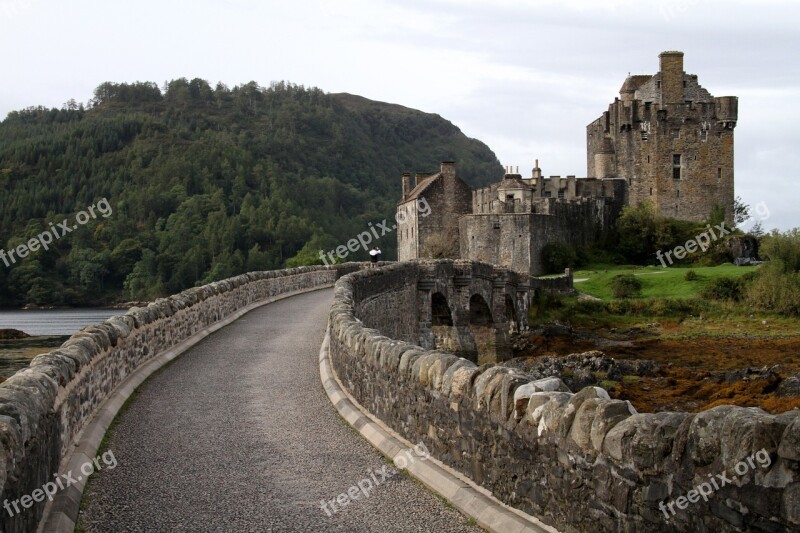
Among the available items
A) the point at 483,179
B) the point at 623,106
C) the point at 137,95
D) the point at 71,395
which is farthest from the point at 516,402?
the point at 137,95

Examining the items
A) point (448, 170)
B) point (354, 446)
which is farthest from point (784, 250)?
point (354, 446)

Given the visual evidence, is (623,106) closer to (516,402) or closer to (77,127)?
(516,402)

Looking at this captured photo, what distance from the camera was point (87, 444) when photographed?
9070 millimetres

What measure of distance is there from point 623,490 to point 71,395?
18.8 feet

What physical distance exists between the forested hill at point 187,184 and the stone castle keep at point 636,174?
8.45m

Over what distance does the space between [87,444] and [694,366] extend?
28.8 meters

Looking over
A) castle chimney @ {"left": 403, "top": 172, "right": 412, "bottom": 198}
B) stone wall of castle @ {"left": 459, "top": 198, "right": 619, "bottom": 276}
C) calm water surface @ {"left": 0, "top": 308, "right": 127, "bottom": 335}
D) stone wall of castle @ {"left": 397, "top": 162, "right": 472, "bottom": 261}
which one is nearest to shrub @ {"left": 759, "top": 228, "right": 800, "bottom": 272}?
stone wall of castle @ {"left": 459, "top": 198, "right": 619, "bottom": 276}

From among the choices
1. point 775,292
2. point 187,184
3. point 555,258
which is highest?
point 187,184

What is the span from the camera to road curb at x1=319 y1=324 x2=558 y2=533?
6.59m

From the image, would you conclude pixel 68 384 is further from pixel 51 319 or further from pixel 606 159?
pixel 606 159

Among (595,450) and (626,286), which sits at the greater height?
(595,450)

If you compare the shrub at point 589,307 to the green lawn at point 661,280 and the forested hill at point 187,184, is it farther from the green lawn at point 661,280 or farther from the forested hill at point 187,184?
the forested hill at point 187,184

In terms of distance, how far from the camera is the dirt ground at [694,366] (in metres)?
24.6

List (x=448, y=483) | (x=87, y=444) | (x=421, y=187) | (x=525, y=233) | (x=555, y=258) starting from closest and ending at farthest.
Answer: (x=448, y=483), (x=87, y=444), (x=525, y=233), (x=555, y=258), (x=421, y=187)
